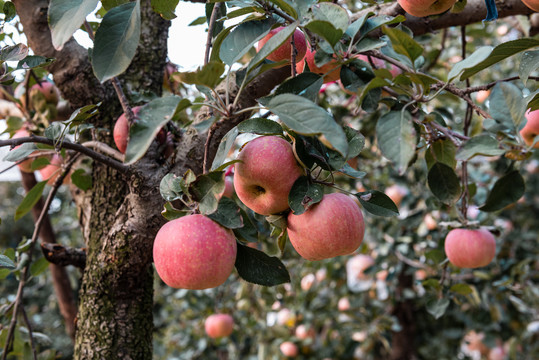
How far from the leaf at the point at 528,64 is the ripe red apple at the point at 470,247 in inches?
20.5

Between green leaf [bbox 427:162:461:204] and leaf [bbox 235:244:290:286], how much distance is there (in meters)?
0.30

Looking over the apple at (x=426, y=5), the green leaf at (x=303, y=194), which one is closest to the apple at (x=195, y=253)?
the green leaf at (x=303, y=194)

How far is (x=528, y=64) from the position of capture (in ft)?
1.96

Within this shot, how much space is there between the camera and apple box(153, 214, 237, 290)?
0.58m

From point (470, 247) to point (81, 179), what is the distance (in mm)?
916

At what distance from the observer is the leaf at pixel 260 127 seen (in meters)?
0.57

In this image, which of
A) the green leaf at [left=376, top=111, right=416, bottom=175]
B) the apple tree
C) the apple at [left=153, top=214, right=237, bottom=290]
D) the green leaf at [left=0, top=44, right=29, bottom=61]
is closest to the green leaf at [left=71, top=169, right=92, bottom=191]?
the apple tree

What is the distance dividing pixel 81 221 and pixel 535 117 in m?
1.13

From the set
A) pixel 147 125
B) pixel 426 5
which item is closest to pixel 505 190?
pixel 426 5

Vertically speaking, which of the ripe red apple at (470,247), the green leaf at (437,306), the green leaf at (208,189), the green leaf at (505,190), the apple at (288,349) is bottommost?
the apple at (288,349)

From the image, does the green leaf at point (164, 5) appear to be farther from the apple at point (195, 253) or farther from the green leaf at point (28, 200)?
the green leaf at point (28, 200)

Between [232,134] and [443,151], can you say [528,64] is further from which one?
[232,134]

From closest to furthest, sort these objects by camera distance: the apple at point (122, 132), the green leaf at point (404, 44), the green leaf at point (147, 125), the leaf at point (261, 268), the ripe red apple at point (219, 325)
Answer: the green leaf at point (147, 125), the green leaf at point (404, 44), the leaf at point (261, 268), the apple at point (122, 132), the ripe red apple at point (219, 325)

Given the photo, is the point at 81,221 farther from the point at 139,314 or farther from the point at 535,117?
the point at 535,117
